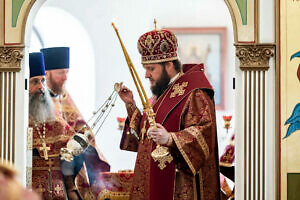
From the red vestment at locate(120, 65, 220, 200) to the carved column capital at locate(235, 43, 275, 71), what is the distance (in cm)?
46

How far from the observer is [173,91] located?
22.1 ft

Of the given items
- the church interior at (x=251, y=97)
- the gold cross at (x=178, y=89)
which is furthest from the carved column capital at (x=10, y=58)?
the gold cross at (x=178, y=89)

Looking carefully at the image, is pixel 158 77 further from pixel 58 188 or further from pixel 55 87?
pixel 55 87

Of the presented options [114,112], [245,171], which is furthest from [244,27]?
[114,112]

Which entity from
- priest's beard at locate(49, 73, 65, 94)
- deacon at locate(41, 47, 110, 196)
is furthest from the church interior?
priest's beard at locate(49, 73, 65, 94)

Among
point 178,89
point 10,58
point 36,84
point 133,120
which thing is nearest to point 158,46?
point 178,89

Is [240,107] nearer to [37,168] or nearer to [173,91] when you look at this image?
[173,91]

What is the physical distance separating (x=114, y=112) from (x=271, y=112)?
4.91 metres

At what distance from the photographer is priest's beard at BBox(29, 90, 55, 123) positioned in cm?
824

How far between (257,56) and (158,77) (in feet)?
3.36

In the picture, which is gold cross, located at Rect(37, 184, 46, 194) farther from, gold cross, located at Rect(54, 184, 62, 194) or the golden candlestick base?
A: the golden candlestick base

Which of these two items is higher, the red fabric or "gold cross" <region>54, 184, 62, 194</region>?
the red fabric

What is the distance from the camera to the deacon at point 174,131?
244 inches

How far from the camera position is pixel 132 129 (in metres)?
6.82
